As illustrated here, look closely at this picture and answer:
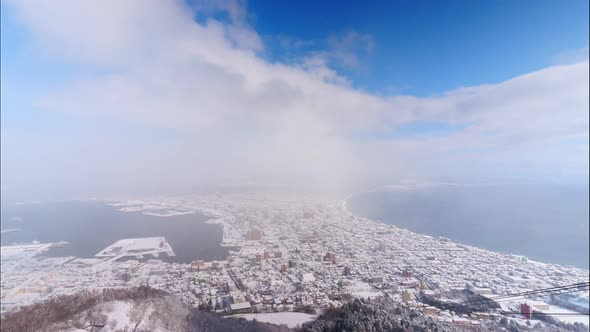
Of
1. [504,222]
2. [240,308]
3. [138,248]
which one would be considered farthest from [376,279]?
[504,222]

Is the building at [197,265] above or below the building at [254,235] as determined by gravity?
below

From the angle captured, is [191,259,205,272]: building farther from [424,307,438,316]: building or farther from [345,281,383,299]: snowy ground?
[424,307,438,316]: building

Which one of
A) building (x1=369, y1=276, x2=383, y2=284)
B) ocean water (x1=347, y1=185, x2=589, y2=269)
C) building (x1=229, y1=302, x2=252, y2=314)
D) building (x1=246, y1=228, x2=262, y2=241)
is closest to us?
building (x1=229, y1=302, x2=252, y2=314)

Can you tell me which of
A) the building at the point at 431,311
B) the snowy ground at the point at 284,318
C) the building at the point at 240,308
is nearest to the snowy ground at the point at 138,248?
the building at the point at 240,308

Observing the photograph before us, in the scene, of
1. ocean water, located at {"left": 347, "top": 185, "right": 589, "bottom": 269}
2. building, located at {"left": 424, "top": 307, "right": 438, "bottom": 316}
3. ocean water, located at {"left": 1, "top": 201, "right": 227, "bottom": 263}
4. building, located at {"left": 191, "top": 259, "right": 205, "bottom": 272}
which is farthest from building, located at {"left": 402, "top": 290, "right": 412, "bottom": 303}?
ocean water, located at {"left": 347, "top": 185, "right": 589, "bottom": 269}

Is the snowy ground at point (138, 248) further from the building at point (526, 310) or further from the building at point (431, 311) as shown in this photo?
the building at point (526, 310)

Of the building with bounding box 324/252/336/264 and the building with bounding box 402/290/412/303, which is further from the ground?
the building with bounding box 324/252/336/264

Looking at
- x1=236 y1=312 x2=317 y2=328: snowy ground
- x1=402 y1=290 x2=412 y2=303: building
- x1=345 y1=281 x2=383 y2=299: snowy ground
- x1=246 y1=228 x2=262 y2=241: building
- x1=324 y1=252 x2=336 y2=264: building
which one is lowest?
x1=236 y1=312 x2=317 y2=328: snowy ground
